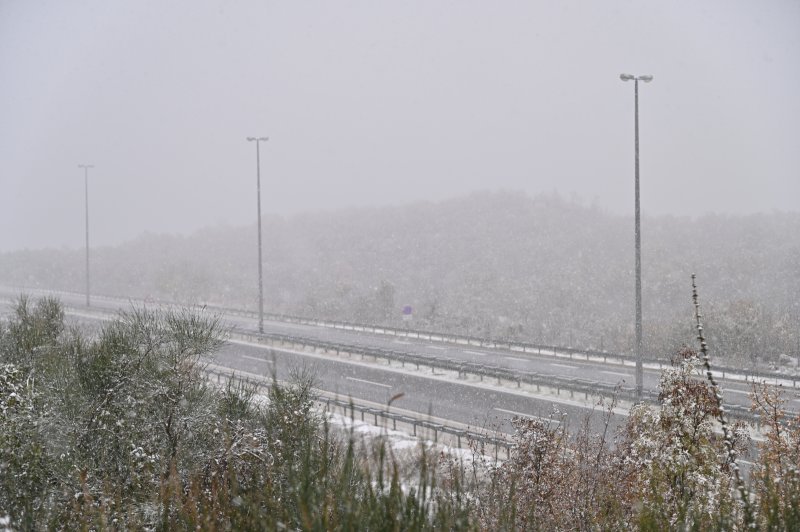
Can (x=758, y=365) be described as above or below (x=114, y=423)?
below

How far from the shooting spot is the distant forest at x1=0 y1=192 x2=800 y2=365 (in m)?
39.4

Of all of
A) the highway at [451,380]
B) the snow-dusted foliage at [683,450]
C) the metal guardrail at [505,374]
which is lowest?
the highway at [451,380]

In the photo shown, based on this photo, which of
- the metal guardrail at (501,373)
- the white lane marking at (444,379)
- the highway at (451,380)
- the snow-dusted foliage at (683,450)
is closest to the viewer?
the snow-dusted foliage at (683,450)

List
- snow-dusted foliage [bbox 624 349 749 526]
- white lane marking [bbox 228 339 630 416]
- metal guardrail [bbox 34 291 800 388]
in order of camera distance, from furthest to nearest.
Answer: metal guardrail [bbox 34 291 800 388]
white lane marking [bbox 228 339 630 416]
snow-dusted foliage [bbox 624 349 749 526]

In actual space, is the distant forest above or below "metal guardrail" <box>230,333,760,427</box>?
above

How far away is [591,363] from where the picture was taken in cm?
2870

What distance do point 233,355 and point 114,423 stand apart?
2178 centimetres

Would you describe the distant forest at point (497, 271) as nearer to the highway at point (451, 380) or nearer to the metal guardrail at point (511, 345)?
the metal guardrail at point (511, 345)

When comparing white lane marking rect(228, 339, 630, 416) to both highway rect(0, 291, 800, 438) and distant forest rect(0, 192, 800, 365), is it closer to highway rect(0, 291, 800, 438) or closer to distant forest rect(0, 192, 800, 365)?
highway rect(0, 291, 800, 438)

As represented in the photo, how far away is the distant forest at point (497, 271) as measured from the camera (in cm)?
3941

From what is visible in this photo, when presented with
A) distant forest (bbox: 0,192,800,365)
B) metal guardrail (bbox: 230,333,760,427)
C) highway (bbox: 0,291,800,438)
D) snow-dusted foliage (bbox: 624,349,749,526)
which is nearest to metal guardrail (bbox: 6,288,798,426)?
metal guardrail (bbox: 230,333,760,427)

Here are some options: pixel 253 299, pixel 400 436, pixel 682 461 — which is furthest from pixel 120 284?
pixel 682 461

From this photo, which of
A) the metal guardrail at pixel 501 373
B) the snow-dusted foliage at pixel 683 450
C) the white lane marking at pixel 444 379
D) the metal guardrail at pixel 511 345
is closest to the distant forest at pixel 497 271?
the metal guardrail at pixel 511 345

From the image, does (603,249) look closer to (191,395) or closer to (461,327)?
(461,327)
